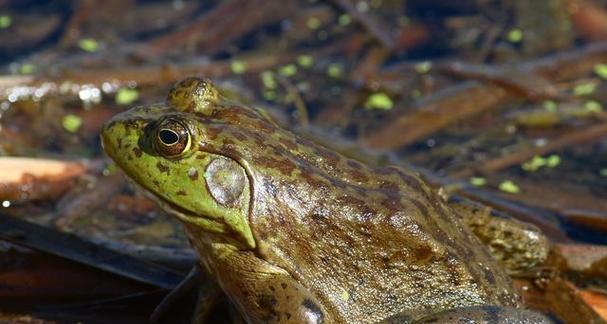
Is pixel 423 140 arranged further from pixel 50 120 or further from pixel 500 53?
pixel 50 120

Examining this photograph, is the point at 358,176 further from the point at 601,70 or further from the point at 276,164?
the point at 601,70

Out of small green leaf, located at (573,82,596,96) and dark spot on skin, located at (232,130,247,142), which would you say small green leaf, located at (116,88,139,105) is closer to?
dark spot on skin, located at (232,130,247,142)

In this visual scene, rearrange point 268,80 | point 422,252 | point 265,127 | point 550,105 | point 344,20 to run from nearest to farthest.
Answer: point 422,252, point 265,127, point 550,105, point 268,80, point 344,20

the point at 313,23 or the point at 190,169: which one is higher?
the point at 190,169

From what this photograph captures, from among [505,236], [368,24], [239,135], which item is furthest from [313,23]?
[239,135]

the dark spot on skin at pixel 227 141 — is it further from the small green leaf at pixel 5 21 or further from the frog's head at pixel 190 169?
the small green leaf at pixel 5 21

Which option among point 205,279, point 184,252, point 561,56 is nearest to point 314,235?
point 205,279

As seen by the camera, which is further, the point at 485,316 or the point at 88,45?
the point at 88,45
